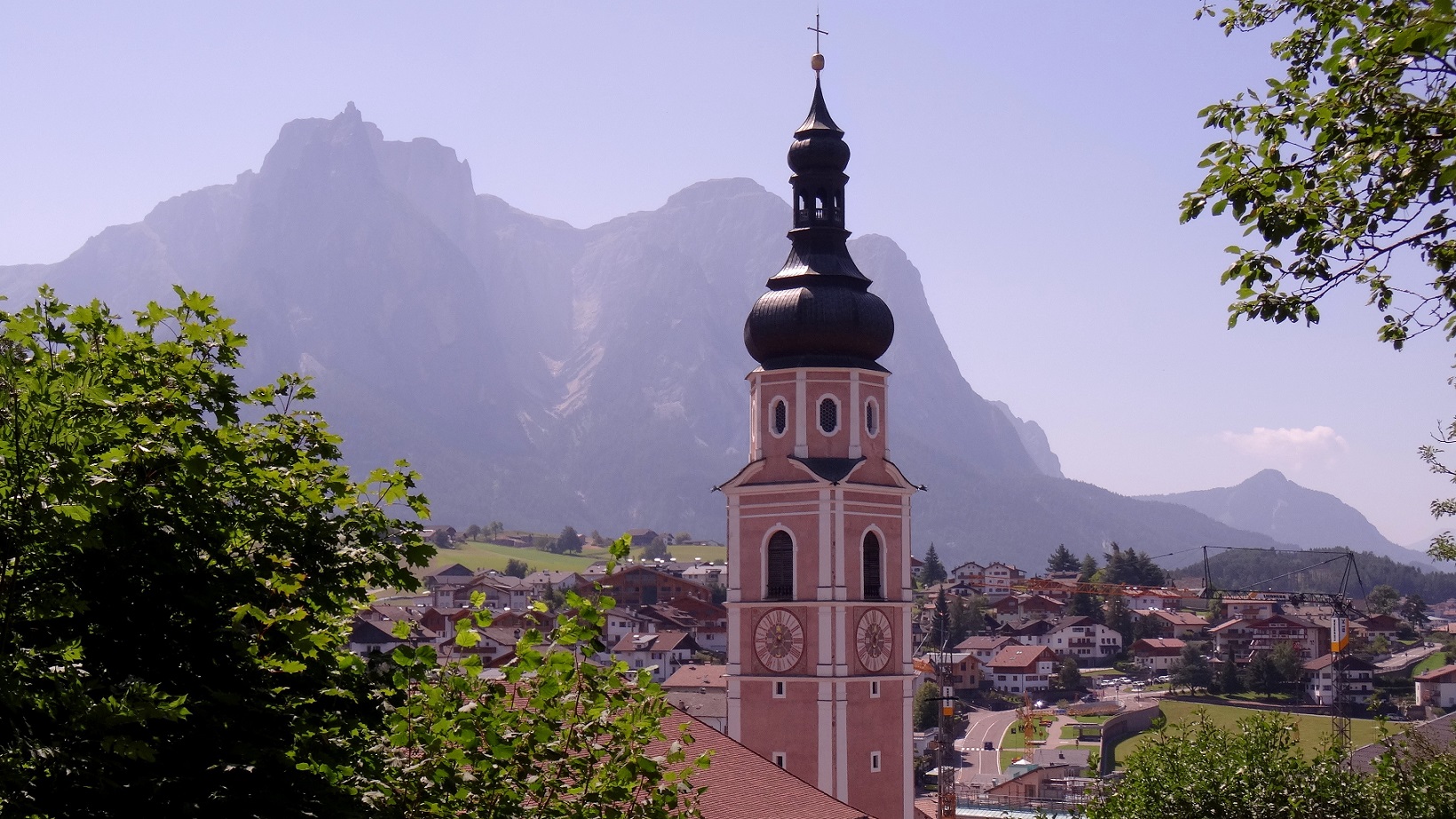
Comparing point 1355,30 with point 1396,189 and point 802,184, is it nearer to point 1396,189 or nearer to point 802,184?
point 1396,189

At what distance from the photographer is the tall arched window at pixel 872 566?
36.3 m

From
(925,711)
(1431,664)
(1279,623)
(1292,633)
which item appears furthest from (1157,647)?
(925,711)

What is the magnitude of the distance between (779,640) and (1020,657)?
4466 inches

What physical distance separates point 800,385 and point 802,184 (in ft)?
16.3

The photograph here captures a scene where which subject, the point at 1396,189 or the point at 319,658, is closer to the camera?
Result: the point at 1396,189

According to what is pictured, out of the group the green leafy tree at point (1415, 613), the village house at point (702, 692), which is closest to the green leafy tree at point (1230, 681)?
the village house at point (702, 692)

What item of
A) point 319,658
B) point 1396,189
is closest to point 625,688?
point 319,658

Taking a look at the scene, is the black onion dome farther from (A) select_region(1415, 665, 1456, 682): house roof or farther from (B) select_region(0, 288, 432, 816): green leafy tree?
(A) select_region(1415, 665, 1456, 682): house roof

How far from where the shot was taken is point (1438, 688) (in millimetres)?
115438

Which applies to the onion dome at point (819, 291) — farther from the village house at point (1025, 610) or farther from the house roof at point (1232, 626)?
the village house at point (1025, 610)

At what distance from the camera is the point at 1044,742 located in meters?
107

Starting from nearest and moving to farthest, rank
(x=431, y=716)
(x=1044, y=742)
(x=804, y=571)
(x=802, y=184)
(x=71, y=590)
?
1. (x=71, y=590)
2. (x=431, y=716)
3. (x=804, y=571)
4. (x=802, y=184)
5. (x=1044, y=742)

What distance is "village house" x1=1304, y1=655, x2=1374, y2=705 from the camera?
123m

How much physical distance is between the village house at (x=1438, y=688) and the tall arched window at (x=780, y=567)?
91966 mm
